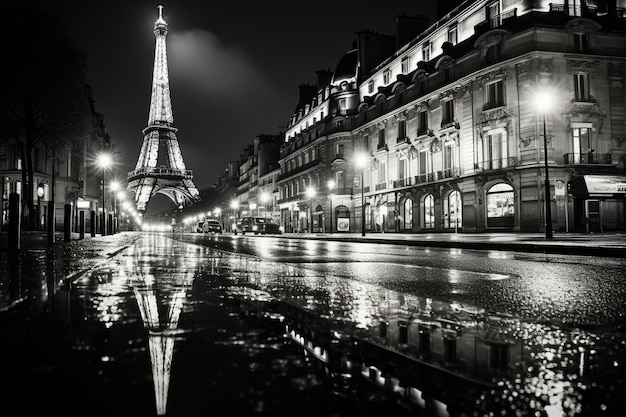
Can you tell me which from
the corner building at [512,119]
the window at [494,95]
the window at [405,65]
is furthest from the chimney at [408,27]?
the window at [494,95]

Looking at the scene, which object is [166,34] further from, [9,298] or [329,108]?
[9,298]

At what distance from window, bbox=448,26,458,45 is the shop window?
13.3m

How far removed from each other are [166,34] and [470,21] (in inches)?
3593

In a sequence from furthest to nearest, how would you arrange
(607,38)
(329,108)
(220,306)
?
(329,108) < (607,38) < (220,306)

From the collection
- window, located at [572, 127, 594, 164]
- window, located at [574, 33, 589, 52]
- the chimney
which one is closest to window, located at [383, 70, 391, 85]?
the chimney

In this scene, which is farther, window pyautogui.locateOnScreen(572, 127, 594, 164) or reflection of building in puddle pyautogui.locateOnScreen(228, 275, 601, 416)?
window pyautogui.locateOnScreen(572, 127, 594, 164)

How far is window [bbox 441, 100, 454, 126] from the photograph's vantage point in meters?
41.9

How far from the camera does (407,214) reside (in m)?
47.9

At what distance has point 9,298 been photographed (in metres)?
4.14

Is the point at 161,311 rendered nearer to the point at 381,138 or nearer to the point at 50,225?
the point at 50,225

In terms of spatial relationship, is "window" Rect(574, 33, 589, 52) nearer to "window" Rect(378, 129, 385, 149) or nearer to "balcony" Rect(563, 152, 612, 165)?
"balcony" Rect(563, 152, 612, 165)

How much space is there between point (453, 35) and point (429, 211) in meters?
15.1

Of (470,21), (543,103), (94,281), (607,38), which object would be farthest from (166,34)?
(94,281)

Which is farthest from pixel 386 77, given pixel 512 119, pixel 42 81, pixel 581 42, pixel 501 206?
pixel 42 81
